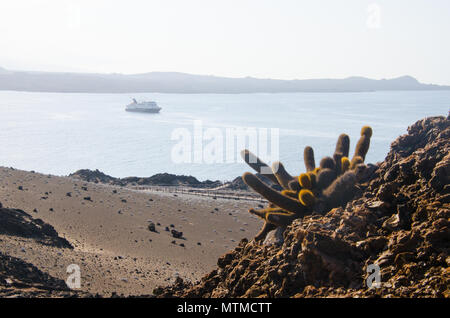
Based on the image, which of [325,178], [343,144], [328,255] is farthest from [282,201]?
[343,144]

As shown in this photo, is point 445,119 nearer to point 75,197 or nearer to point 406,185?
point 406,185

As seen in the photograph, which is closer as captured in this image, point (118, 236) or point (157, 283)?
point (157, 283)

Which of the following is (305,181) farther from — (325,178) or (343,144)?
(343,144)

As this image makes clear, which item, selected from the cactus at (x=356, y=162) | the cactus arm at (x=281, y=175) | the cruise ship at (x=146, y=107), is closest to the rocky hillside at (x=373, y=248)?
the cactus at (x=356, y=162)

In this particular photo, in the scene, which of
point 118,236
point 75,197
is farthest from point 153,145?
point 118,236

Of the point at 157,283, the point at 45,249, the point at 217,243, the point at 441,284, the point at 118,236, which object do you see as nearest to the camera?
the point at 441,284

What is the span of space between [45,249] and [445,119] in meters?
9.14

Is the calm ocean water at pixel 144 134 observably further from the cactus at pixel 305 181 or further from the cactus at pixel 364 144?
the cactus at pixel 305 181

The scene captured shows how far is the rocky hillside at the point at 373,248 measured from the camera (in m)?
4.14

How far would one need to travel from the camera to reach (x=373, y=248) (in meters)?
4.63

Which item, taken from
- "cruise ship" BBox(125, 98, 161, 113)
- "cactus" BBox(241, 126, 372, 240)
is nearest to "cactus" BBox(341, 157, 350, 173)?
"cactus" BBox(241, 126, 372, 240)

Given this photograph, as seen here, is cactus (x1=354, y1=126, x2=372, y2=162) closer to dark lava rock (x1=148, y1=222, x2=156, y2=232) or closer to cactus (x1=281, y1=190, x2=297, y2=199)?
cactus (x1=281, y1=190, x2=297, y2=199)

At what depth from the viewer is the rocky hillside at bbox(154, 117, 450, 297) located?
4.14 metres

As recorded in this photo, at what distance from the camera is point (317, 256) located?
4.59 m
